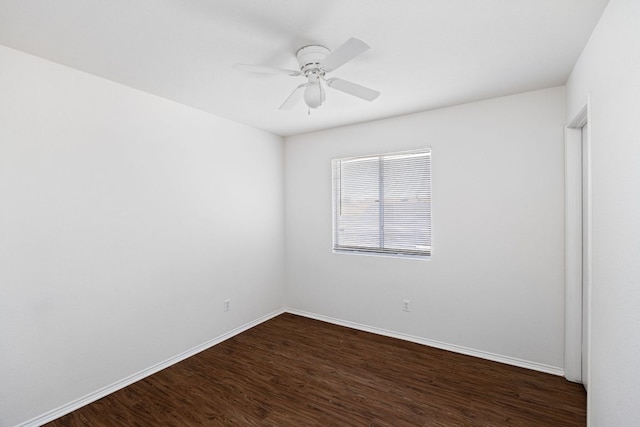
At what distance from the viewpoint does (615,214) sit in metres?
1.46

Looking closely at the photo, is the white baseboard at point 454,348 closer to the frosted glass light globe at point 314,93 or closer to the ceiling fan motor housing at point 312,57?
the frosted glass light globe at point 314,93

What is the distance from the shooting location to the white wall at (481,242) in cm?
265

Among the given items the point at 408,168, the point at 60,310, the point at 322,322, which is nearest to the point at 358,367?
the point at 322,322

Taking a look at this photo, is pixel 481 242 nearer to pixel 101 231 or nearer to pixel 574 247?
pixel 574 247

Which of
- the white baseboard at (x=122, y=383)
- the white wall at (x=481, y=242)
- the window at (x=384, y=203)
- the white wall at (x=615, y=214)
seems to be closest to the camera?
the white wall at (x=615, y=214)

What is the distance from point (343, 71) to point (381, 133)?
1347 millimetres

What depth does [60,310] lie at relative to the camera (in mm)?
2178

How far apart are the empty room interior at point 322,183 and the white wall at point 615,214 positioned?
0.02 meters

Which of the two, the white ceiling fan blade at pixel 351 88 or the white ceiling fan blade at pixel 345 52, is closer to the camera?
the white ceiling fan blade at pixel 345 52

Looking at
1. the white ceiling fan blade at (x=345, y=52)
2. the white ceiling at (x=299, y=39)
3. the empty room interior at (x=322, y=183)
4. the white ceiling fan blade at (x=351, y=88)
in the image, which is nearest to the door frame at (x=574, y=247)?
the empty room interior at (x=322, y=183)

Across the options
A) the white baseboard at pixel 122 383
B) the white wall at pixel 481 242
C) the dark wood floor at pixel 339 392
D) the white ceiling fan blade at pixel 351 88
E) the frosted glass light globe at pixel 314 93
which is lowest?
the dark wood floor at pixel 339 392

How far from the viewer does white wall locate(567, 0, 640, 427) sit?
4.13ft

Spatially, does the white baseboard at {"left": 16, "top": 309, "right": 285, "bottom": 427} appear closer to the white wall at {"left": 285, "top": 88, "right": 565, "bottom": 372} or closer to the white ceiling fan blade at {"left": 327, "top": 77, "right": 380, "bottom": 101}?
the white wall at {"left": 285, "top": 88, "right": 565, "bottom": 372}

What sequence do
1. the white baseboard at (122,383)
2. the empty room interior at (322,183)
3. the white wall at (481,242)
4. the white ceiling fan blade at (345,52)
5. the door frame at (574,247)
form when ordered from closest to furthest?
the white ceiling fan blade at (345,52), the empty room interior at (322,183), the white baseboard at (122,383), the door frame at (574,247), the white wall at (481,242)
